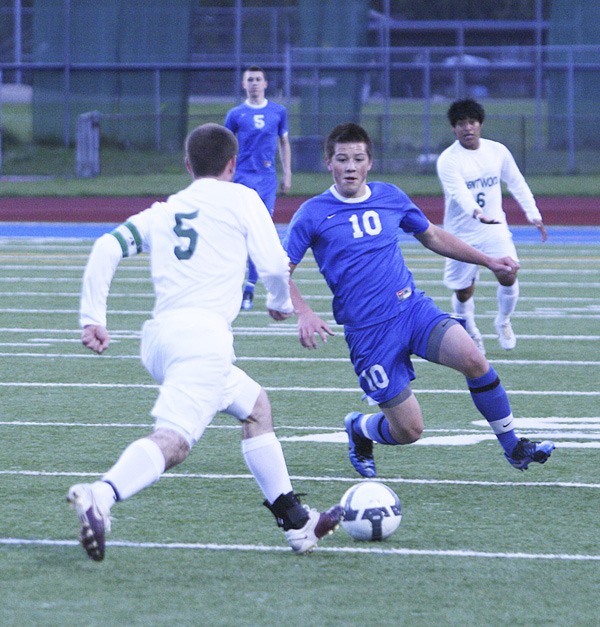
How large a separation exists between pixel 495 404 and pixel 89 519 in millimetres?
2545

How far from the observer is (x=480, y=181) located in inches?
448

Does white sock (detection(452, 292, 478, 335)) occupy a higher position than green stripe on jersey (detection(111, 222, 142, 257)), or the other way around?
green stripe on jersey (detection(111, 222, 142, 257))

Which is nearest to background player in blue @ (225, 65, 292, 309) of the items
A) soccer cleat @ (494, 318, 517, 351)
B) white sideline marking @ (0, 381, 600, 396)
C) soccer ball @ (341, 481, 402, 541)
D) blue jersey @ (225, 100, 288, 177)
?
blue jersey @ (225, 100, 288, 177)

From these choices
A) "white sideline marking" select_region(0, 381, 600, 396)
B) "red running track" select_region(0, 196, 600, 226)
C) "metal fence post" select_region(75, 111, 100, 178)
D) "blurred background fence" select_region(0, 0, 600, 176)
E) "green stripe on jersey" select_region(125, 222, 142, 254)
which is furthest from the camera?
"blurred background fence" select_region(0, 0, 600, 176)

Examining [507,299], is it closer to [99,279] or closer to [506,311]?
[506,311]

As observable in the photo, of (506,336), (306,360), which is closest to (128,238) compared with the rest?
(306,360)

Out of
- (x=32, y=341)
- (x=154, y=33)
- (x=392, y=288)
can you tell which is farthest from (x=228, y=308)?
(x=154, y=33)

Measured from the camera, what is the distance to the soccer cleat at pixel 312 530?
17.7 ft

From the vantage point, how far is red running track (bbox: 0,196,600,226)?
2508 centimetres

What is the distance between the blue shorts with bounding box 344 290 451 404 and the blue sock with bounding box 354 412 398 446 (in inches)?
7.6

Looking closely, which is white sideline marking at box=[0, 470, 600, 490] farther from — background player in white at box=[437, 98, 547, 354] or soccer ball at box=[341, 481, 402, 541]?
background player in white at box=[437, 98, 547, 354]

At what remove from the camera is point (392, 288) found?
265 inches

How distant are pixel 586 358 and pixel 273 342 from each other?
2.66 meters

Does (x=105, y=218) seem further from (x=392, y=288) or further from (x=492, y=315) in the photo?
(x=392, y=288)
